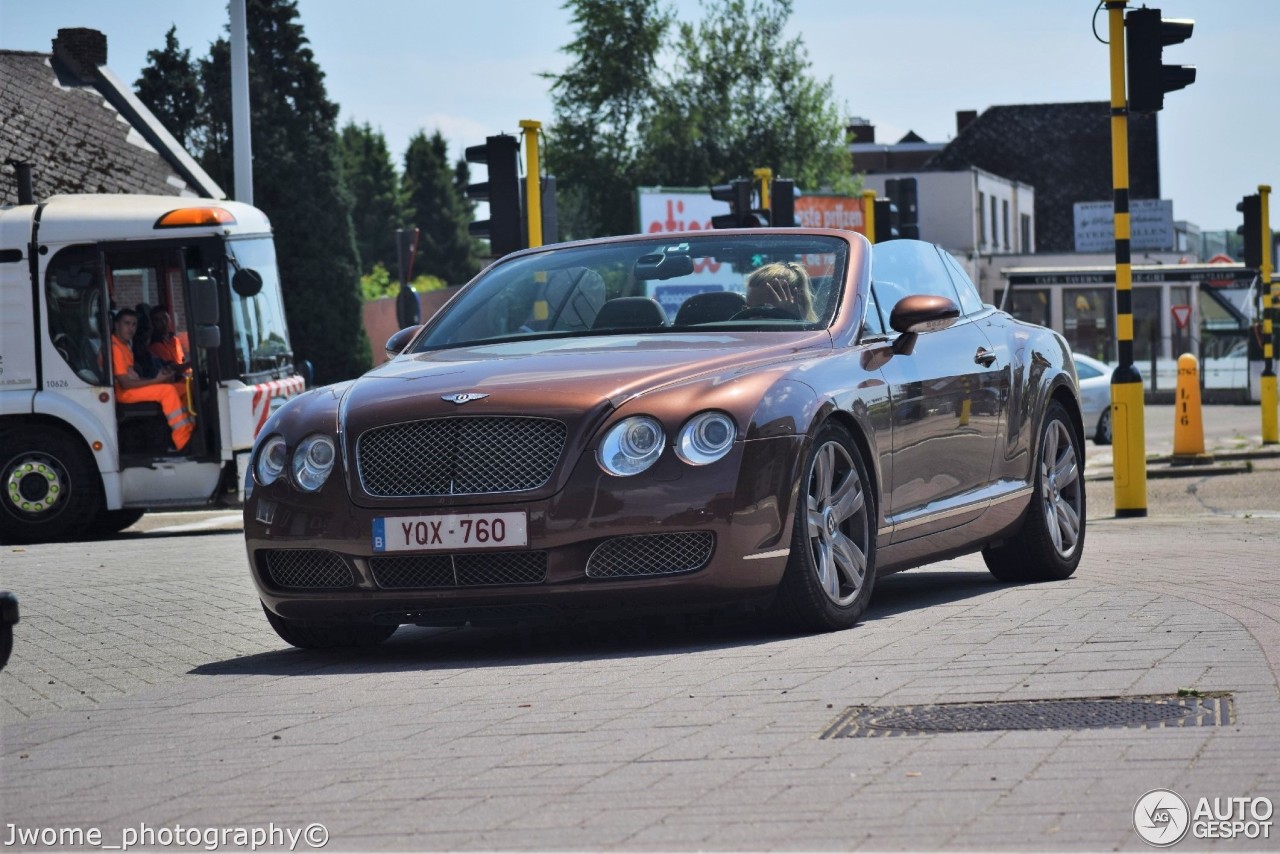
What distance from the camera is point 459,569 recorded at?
6.92 metres

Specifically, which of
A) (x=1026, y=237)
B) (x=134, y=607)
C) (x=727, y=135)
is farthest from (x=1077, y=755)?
(x=1026, y=237)

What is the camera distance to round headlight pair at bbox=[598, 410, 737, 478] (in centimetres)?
674

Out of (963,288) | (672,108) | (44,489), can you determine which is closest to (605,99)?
(672,108)

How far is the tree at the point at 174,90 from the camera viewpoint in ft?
247

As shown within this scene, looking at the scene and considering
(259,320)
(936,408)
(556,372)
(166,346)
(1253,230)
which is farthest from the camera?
(1253,230)

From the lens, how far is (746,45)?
78.9 metres

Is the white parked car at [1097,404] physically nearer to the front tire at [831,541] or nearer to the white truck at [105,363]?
the white truck at [105,363]

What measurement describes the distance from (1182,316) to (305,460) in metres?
39.7

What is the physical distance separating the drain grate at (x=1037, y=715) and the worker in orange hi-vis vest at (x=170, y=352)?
12.8 m

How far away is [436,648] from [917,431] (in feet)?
6.77

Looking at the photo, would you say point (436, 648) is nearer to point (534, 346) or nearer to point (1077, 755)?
point (534, 346)

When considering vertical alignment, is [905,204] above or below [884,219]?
above

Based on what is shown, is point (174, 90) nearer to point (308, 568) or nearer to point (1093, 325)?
point (1093, 325)

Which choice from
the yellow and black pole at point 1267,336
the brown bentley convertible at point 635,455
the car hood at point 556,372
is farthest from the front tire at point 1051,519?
the yellow and black pole at point 1267,336
